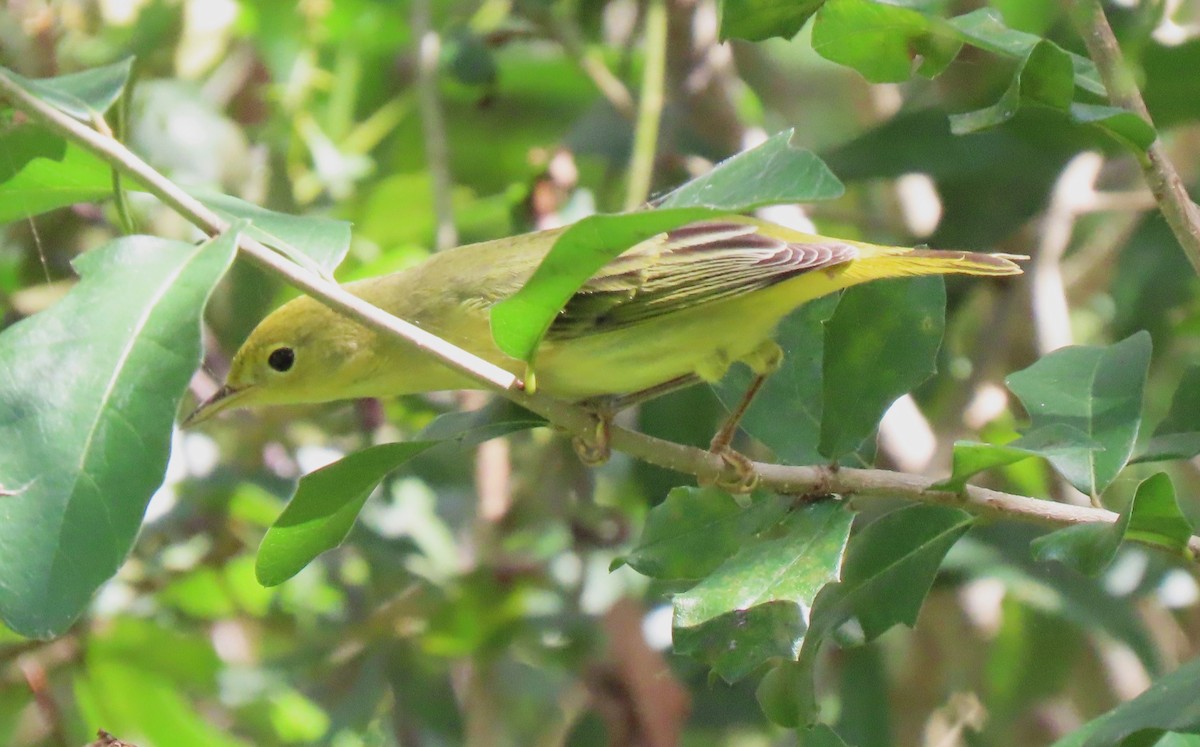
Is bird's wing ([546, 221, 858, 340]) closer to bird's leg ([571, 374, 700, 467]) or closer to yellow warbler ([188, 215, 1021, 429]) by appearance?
yellow warbler ([188, 215, 1021, 429])

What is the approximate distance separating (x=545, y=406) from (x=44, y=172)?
0.78m

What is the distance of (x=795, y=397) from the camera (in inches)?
78.7

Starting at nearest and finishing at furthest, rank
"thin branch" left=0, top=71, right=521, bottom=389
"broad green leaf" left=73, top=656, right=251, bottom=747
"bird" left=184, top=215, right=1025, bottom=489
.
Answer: "thin branch" left=0, top=71, right=521, bottom=389
"bird" left=184, top=215, right=1025, bottom=489
"broad green leaf" left=73, top=656, right=251, bottom=747

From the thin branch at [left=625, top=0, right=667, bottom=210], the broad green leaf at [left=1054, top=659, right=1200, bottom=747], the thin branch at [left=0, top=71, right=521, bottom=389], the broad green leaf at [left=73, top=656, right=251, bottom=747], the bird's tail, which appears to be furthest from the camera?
the thin branch at [left=625, top=0, right=667, bottom=210]

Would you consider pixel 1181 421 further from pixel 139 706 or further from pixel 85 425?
pixel 139 706

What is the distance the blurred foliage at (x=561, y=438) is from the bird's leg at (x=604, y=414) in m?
0.13

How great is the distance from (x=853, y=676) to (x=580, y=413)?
1642 mm

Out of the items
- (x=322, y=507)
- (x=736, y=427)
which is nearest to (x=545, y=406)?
(x=322, y=507)

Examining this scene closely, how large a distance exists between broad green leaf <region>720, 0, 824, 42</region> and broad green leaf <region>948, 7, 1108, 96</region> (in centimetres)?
21

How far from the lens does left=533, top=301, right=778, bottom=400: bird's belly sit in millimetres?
2355

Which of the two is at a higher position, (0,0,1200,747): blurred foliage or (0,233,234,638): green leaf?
(0,233,234,638): green leaf

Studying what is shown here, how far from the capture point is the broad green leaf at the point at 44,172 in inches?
71.8

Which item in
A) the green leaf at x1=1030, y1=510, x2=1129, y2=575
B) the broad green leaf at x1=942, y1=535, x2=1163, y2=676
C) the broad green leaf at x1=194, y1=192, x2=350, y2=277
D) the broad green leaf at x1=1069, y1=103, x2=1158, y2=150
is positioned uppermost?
the broad green leaf at x1=1069, y1=103, x2=1158, y2=150

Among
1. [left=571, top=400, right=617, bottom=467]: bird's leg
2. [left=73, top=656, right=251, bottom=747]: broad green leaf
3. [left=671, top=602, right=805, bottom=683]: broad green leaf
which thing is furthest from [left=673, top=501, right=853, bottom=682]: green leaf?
[left=73, top=656, right=251, bottom=747]: broad green leaf
